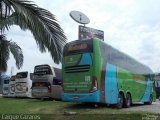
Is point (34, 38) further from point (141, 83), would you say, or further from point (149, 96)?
point (149, 96)

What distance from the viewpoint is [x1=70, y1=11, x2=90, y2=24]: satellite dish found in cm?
2476

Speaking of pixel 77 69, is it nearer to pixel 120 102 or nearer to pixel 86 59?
pixel 86 59

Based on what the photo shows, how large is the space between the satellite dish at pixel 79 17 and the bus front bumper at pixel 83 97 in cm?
922

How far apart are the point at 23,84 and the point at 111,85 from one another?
1278cm

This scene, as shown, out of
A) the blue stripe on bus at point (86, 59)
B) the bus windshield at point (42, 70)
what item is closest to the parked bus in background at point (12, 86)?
the bus windshield at point (42, 70)

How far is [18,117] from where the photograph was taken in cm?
1190

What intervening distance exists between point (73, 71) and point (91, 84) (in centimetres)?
135

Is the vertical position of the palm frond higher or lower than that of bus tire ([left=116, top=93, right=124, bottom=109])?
higher

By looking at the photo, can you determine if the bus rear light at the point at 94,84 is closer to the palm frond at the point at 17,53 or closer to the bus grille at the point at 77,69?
the bus grille at the point at 77,69

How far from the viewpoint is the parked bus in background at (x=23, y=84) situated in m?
27.4

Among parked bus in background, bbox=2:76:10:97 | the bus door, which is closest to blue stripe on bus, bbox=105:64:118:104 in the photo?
the bus door

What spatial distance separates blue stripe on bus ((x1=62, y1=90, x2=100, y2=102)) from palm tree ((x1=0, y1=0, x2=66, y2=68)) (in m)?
7.36

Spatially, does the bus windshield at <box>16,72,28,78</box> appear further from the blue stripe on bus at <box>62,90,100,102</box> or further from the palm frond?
the blue stripe on bus at <box>62,90,100,102</box>

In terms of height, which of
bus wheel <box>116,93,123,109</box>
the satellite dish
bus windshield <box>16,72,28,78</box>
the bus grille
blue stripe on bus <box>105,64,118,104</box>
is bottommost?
bus wheel <box>116,93,123,109</box>
